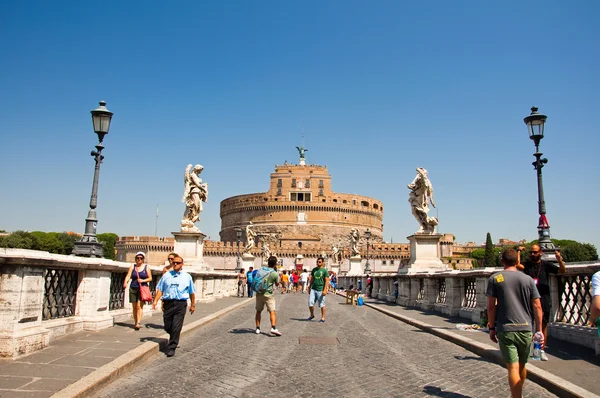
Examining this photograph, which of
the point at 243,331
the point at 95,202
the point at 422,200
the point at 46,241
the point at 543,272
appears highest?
the point at 46,241

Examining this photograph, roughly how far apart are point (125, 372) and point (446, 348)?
4905mm

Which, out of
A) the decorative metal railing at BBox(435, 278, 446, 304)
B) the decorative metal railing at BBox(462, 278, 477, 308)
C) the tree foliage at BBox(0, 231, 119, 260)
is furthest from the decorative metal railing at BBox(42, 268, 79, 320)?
the tree foliage at BBox(0, 231, 119, 260)

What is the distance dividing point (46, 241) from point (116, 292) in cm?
8973

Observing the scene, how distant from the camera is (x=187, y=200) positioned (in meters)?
17.6

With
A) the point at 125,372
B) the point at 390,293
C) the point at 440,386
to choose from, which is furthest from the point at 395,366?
the point at 390,293

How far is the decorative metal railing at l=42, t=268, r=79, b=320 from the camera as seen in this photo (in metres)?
7.40

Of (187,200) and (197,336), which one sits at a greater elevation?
(187,200)

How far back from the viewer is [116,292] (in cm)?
1009

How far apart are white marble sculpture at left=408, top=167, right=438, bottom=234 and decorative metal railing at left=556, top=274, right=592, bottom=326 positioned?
24.5ft

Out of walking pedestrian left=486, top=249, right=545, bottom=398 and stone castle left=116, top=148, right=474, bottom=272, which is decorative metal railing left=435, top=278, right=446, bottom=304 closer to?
walking pedestrian left=486, top=249, right=545, bottom=398

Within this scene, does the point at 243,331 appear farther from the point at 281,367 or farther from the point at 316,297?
the point at 281,367

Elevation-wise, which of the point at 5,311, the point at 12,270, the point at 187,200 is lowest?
the point at 5,311

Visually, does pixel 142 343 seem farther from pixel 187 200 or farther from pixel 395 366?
pixel 187 200

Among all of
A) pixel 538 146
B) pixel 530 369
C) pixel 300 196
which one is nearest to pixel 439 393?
pixel 530 369
